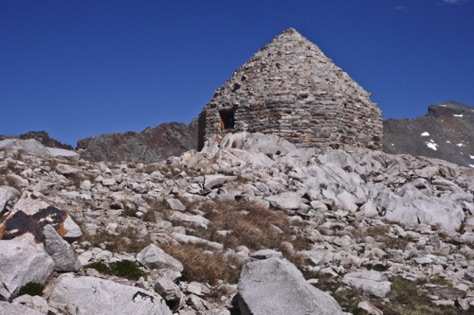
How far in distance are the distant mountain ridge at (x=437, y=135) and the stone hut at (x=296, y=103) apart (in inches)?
1404

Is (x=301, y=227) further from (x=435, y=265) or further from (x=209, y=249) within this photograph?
(x=209, y=249)

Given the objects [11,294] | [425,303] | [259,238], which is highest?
[259,238]

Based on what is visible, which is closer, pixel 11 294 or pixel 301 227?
pixel 11 294

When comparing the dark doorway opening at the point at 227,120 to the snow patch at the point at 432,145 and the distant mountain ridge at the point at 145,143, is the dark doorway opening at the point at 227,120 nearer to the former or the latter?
the distant mountain ridge at the point at 145,143

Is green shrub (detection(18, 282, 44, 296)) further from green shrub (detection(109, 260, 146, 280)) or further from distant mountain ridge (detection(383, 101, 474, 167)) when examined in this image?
distant mountain ridge (detection(383, 101, 474, 167))

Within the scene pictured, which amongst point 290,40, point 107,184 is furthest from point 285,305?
point 290,40

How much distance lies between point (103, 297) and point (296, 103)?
16.4 metres

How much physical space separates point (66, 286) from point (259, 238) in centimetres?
579

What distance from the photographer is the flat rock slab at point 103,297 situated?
618 cm

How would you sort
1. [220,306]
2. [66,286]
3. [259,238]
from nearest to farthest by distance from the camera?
[66,286] → [220,306] → [259,238]

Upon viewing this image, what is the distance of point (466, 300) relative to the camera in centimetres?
917

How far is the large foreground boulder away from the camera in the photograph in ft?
21.9

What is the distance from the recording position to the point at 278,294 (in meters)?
6.83

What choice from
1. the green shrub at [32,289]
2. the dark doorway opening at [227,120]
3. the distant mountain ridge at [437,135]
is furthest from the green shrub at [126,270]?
the distant mountain ridge at [437,135]
